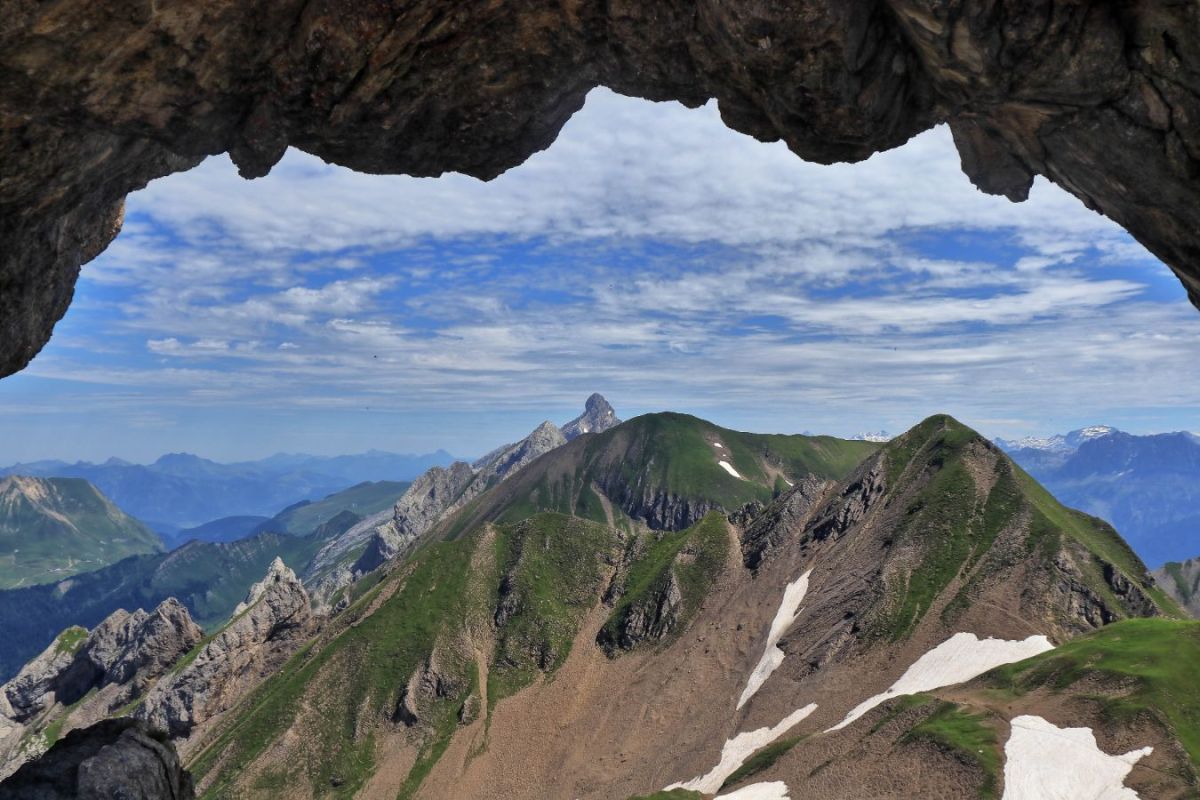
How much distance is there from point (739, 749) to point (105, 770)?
101m

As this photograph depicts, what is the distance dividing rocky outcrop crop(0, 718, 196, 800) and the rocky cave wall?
18.3 meters

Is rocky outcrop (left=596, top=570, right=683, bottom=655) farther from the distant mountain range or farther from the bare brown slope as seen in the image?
the bare brown slope

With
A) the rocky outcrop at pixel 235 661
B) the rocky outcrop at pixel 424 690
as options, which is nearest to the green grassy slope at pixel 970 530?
the rocky outcrop at pixel 424 690

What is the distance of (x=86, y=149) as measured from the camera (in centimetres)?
2598

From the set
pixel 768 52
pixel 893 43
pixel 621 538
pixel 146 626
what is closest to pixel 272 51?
pixel 768 52

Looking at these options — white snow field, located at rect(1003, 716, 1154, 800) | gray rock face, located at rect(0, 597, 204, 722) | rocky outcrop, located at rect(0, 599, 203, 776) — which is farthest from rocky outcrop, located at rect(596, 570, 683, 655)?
rocky outcrop, located at rect(0, 599, 203, 776)

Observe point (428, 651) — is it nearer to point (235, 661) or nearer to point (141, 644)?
point (235, 661)

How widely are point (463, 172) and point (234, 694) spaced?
182139 millimetres

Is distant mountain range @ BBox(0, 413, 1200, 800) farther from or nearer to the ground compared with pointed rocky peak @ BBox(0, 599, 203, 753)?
farther from the ground

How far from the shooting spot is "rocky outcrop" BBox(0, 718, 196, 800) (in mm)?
27297

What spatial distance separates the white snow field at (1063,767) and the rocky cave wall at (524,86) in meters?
64.5

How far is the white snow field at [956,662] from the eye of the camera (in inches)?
3959

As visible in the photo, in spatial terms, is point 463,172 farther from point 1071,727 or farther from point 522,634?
point 522,634

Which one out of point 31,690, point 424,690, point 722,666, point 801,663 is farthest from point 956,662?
point 31,690
